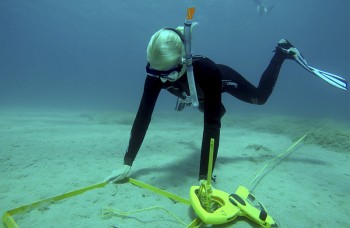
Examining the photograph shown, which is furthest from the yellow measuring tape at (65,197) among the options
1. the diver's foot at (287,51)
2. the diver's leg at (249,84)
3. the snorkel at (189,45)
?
the diver's foot at (287,51)

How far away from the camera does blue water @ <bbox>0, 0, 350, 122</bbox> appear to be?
36688mm

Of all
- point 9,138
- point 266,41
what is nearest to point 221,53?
point 266,41

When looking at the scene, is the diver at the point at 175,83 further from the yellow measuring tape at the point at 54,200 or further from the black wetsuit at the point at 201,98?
the yellow measuring tape at the point at 54,200

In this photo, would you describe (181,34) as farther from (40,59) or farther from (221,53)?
(40,59)

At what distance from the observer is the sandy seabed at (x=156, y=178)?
2.19 meters

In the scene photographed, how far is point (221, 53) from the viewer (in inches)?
3504

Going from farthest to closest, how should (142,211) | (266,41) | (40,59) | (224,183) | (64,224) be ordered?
(40,59)
(266,41)
(224,183)
(142,211)
(64,224)

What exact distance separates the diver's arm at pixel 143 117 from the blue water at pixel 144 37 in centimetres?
1814

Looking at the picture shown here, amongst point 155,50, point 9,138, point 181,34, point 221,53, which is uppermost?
point 221,53

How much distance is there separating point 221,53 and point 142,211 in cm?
9125

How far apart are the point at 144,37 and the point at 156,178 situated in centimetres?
6343

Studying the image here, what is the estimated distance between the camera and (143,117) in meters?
3.14

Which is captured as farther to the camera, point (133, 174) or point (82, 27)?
point (82, 27)

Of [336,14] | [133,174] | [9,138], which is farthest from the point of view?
[336,14]
